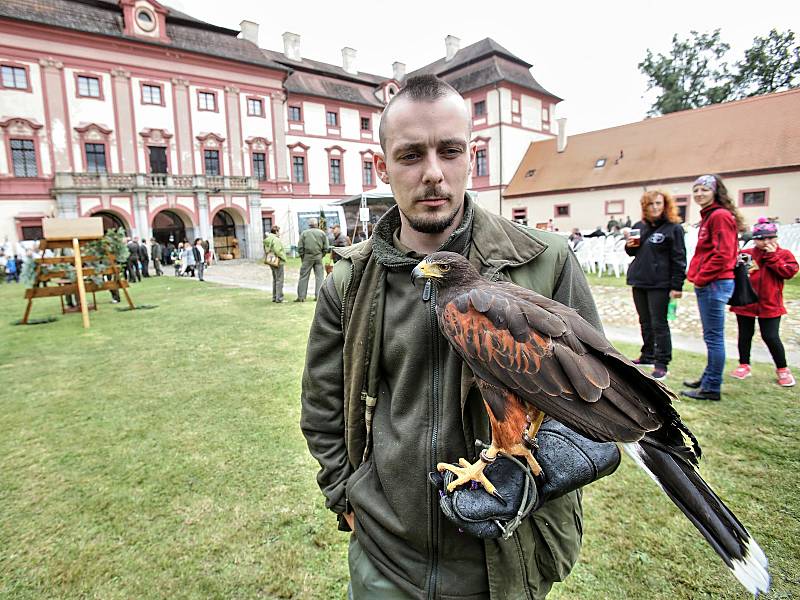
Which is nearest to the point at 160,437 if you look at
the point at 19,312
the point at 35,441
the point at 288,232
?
the point at 35,441

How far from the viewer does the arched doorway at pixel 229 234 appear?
36938 millimetres

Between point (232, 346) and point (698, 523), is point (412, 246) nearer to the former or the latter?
point (698, 523)

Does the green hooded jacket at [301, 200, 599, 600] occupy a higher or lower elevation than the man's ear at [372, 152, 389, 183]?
lower

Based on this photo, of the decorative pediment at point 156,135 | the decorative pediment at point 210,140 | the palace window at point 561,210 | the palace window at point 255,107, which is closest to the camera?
the decorative pediment at point 156,135

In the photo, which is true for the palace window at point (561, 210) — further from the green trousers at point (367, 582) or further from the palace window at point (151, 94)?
the green trousers at point (367, 582)

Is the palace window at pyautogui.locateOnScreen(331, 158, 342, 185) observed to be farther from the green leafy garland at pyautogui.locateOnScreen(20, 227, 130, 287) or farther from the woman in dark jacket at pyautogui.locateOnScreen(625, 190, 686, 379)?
the woman in dark jacket at pyautogui.locateOnScreen(625, 190, 686, 379)

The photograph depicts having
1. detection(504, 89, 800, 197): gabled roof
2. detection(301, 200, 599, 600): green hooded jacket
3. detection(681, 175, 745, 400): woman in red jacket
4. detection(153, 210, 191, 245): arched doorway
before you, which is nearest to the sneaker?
detection(681, 175, 745, 400): woman in red jacket

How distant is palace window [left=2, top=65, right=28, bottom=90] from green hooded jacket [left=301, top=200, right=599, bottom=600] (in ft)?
A: 127

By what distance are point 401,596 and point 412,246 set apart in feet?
4.52

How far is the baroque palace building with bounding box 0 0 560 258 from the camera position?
2930 centimetres

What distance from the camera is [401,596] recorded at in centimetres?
167

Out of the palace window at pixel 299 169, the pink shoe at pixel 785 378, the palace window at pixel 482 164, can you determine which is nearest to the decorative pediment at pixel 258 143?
the palace window at pixel 299 169

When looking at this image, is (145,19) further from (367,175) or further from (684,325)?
(684,325)

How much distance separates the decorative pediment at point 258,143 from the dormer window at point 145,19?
987 centimetres
